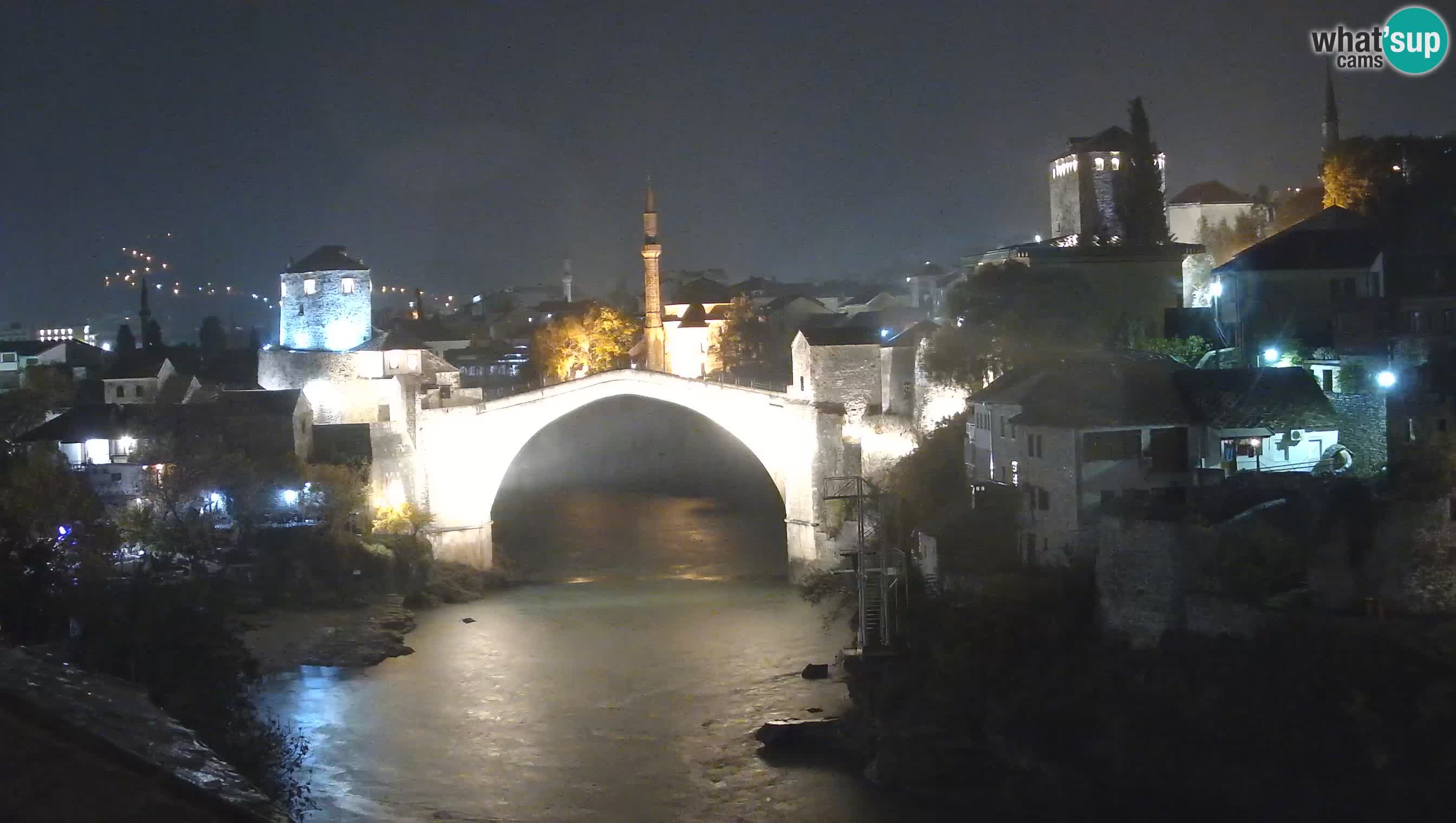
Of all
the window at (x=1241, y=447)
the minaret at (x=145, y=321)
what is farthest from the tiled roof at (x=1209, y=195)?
the minaret at (x=145, y=321)

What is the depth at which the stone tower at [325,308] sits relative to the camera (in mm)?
23812

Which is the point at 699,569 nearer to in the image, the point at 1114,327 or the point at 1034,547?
the point at 1114,327

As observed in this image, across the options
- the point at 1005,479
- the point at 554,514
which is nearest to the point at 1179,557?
the point at 1005,479

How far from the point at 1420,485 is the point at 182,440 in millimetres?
15423

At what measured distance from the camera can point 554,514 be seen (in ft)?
93.0

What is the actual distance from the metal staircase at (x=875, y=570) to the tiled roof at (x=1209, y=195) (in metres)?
7.74

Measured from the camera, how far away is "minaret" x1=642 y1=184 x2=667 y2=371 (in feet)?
97.4

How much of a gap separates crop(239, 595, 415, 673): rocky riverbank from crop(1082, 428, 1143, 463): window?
8.70 meters

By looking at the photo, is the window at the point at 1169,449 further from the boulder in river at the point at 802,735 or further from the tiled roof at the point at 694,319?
the tiled roof at the point at 694,319

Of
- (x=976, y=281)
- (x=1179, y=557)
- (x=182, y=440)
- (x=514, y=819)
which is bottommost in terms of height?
(x=514, y=819)

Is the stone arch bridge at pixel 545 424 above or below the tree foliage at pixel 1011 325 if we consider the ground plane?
below

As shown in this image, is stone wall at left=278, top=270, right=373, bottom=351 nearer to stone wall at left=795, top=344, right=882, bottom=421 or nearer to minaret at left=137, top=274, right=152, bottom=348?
stone wall at left=795, top=344, right=882, bottom=421

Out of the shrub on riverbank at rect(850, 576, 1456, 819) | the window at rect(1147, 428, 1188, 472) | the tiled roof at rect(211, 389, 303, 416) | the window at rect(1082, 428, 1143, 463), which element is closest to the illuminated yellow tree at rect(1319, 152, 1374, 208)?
the window at rect(1147, 428, 1188, 472)

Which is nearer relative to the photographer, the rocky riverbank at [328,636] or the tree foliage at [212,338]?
the rocky riverbank at [328,636]
